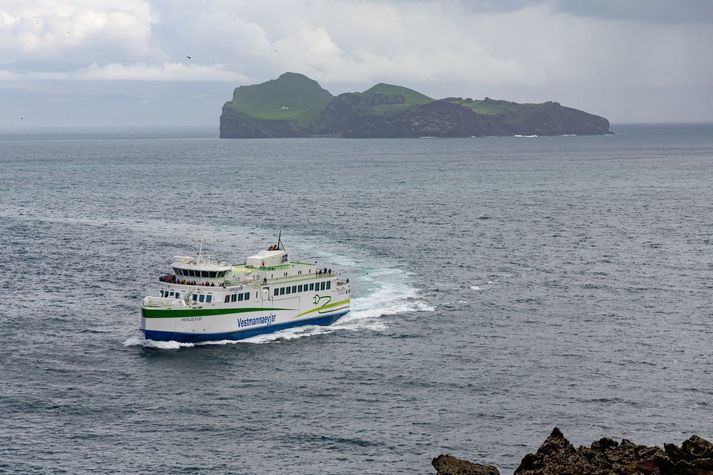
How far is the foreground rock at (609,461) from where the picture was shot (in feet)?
172

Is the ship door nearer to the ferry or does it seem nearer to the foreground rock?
the ferry

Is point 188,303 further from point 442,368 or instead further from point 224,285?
point 442,368

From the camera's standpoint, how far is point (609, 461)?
2157 inches

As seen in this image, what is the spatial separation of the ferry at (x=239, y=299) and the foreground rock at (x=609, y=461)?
45.0m

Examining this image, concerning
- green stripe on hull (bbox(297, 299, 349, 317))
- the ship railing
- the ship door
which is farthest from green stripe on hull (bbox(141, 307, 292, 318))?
green stripe on hull (bbox(297, 299, 349, 317))

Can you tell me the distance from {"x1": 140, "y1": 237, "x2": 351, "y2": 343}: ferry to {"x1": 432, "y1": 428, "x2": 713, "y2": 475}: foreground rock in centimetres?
4505

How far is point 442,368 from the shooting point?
86.1 metres

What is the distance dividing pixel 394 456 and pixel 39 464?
940 inches

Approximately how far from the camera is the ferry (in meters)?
94.4

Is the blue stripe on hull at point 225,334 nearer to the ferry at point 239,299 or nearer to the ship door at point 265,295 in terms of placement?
the ferry at point 239,299

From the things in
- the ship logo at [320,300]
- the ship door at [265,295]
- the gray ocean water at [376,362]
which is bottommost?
the gray ocean water at [376,362]

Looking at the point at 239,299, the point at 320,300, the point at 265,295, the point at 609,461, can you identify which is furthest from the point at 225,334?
the point at 609,461

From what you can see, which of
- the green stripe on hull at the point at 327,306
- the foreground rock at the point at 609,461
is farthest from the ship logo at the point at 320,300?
the foreground rock at the point at 609,461

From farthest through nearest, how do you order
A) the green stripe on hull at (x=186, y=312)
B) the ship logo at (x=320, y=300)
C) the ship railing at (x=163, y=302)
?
1. the ship logo at (x=320, y=300)
2. the ship railing at (x=163, y=302)
3. the green stripe on hull at (x=186, y=312)
